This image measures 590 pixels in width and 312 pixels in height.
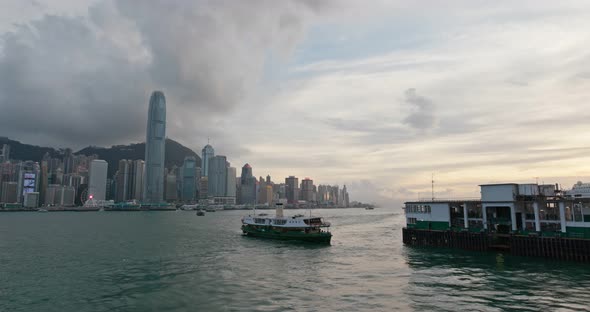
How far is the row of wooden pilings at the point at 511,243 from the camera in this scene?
5291 centimetres

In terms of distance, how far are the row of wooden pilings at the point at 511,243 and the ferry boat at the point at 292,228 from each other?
20128 millimetres

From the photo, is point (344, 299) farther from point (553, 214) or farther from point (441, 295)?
point (553, 214)

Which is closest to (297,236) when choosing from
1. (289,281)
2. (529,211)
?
(289,281)

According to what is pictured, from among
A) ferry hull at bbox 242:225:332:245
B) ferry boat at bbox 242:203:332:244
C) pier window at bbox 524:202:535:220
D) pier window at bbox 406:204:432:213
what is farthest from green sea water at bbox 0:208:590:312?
ferry boat at bbox 242:203:332:244

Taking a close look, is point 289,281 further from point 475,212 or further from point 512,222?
point 475,212

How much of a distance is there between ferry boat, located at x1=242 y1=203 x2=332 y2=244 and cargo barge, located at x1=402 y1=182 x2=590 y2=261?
19.7 m

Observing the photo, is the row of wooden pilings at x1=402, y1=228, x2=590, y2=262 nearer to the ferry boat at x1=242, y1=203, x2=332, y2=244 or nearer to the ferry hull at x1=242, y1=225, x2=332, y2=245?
the ferry hull at x1=242, y1=225, x2=332, y2=245

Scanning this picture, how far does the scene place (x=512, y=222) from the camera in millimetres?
61812

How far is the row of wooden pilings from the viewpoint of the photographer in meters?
52.9

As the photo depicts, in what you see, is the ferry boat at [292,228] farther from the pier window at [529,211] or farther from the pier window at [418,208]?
the pier window at [529,211]

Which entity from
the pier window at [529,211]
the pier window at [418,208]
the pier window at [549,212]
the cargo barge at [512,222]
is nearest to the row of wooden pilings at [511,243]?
the cargo barge at [512,222]

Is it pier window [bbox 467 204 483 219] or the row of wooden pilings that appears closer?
the row of wooden pilings

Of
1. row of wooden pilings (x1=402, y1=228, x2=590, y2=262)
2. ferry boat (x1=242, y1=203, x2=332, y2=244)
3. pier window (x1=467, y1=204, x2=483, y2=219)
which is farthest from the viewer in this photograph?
ferry boat (x1=242, y1=203, x2=332, y2=244)

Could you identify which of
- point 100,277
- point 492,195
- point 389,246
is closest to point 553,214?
point 492,195
